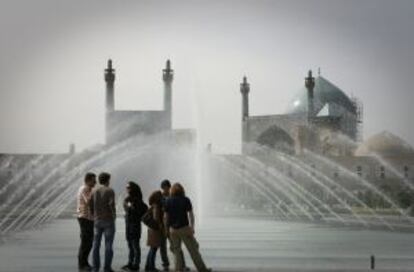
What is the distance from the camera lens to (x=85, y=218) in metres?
9.32

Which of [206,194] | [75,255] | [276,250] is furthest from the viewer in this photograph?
[206,194]

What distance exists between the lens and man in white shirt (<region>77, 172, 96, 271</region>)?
9297 millimetres

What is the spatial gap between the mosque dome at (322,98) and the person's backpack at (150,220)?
60159 mm

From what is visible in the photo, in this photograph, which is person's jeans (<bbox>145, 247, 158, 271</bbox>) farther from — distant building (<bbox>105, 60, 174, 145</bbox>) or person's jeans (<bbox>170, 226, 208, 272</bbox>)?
distant building (<bbox>105, 60, 174, 145</bbox>)

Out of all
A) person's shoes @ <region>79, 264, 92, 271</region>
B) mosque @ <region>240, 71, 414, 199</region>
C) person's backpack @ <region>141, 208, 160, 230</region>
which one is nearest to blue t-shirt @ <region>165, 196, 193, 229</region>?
person's backpack @ <region>141, 208, 160, 230</region>

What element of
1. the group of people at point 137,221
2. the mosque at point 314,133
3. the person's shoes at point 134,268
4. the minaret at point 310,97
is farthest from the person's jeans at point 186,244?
the minaret at point 310,97

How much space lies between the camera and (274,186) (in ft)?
165

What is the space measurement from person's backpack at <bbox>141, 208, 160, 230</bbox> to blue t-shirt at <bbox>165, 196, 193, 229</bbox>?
1.45 feet

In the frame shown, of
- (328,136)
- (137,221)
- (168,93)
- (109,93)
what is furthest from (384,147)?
(137,221)

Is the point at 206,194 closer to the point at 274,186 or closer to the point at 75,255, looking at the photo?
the point at 274,186

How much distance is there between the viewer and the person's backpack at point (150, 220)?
30.3 feet

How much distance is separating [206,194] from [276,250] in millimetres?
28930

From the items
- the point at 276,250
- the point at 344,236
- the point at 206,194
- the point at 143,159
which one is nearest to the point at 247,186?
the point at 143,159

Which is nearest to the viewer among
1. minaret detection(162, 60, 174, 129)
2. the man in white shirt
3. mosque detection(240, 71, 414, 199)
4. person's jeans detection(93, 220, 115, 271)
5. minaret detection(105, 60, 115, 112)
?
person's jeans detection(93, 220, 115, 271)
